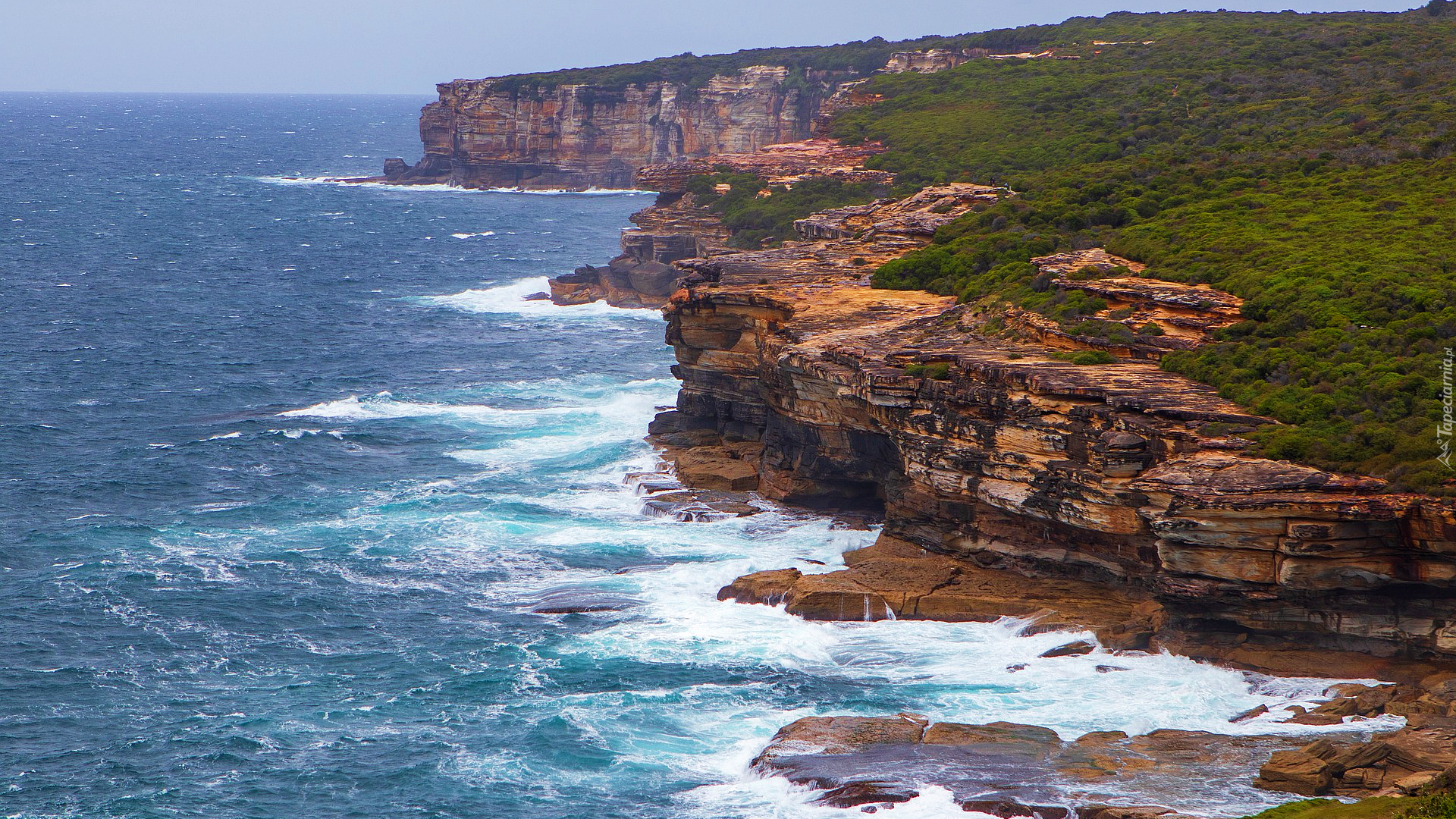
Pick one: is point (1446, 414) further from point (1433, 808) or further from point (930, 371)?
point (1433, 808)

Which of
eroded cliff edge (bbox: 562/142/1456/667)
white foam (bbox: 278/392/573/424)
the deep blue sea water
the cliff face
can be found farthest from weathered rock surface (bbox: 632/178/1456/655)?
the cliff face

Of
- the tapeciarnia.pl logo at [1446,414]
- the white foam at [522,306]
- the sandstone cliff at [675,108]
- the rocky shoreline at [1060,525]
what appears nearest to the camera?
the rocky shoreline at [1060,525]

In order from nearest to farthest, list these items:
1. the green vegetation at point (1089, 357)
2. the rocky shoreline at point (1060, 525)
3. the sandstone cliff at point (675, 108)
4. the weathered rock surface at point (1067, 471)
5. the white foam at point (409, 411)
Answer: the rocky shoreline at point (1060, 525)
the weathered rock surface at point (1067, 471)
the green vegetation at point (1089, 357)
the white foam at point (409, 411)
the sandstone cliff at point (675, 108)

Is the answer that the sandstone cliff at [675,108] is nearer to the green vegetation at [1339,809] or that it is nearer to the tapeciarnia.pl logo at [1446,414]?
the tapeciarnia.pl logo at [1446,414]

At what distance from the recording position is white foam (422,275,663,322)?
112688 mm

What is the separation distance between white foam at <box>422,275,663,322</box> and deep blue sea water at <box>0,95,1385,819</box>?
12915 mm

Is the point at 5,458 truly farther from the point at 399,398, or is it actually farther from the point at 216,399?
the point at 399,398

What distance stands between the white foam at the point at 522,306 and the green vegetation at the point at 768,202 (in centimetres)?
998

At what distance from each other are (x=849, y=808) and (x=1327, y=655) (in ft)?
52.0

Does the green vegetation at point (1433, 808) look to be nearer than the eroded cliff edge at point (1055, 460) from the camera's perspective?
Yes

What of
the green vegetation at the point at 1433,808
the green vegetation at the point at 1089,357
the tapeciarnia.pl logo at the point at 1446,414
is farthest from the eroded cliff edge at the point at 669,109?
the green vegetation at the point at 1433,808

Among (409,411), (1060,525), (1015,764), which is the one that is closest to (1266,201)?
(1060,525)

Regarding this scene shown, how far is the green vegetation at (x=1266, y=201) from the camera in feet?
145

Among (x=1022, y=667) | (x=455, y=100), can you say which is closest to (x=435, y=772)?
(x=1022, y=667)
